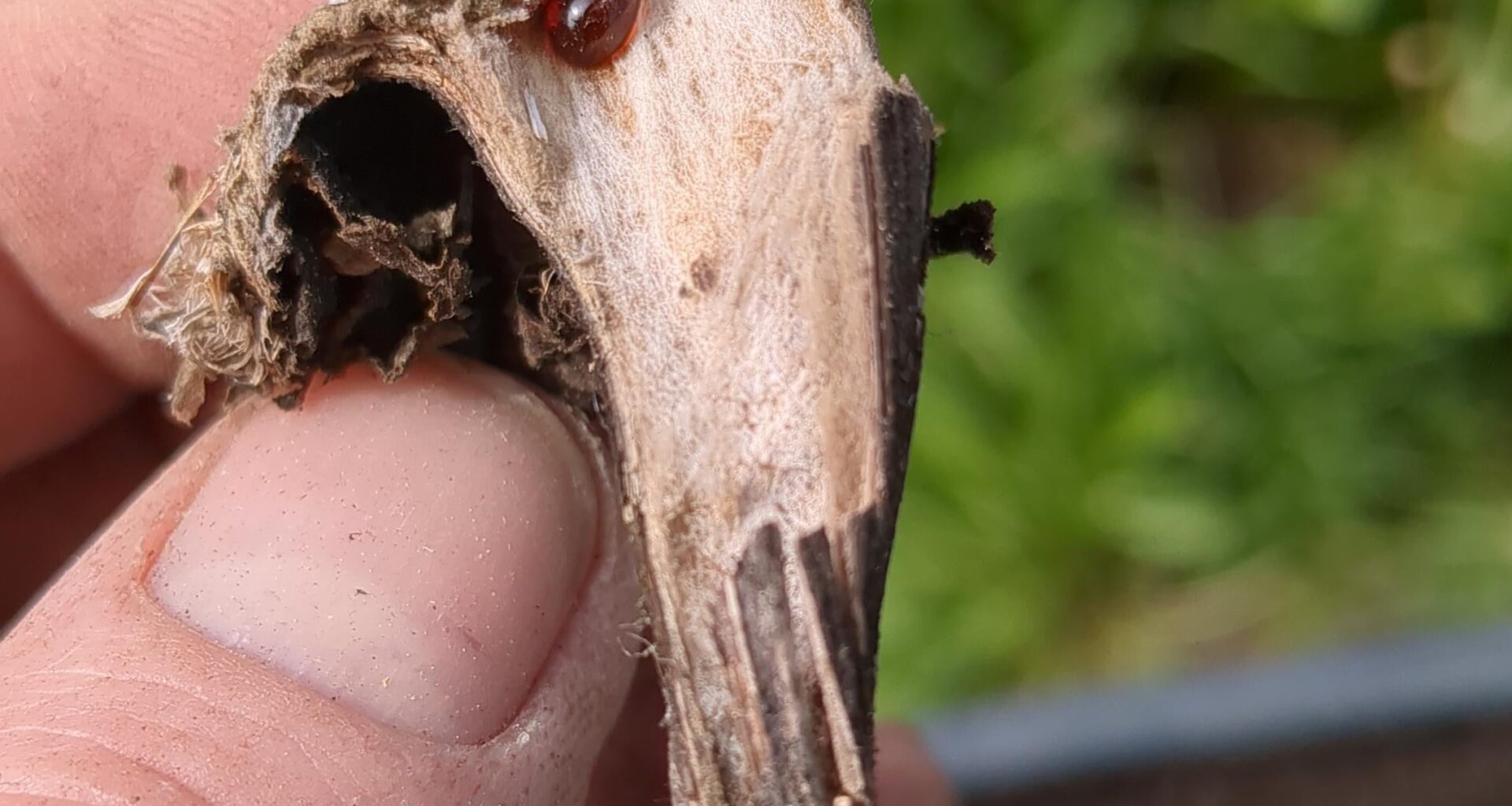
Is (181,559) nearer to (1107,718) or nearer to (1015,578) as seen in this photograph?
(1015,578)

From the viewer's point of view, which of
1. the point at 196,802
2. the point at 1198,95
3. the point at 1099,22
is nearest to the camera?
the point at 196,802

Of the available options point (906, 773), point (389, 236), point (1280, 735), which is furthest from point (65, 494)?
point (1280, 735)

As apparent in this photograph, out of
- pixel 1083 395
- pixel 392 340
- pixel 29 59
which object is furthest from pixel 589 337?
pixel 1083 395

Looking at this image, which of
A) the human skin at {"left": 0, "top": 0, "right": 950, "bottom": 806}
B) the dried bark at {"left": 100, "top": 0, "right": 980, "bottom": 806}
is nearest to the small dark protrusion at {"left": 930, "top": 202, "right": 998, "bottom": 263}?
the dried bark at {"left": 100, "top": 0, "right": 980, "bottom": 806}

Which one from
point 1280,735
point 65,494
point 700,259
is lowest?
point 65,494

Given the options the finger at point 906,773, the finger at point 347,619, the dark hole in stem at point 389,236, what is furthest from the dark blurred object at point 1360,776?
the dark hole in stem at point 389,236

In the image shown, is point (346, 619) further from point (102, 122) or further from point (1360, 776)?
point (1360, 776)
